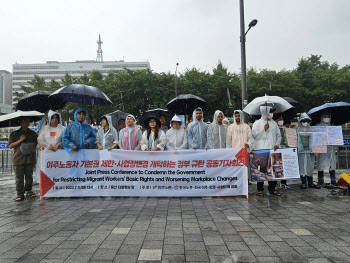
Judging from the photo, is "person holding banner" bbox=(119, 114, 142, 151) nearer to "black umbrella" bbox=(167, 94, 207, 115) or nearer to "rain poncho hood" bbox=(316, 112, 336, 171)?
"black umbrella" bbox=(167, 94, 207, 115)

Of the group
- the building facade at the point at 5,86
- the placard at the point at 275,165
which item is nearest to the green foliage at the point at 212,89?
the placard at the point at 275,165

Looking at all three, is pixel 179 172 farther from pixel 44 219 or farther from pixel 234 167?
pixel 44 219

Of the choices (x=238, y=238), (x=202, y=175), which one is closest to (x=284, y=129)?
(x=202, y=175)

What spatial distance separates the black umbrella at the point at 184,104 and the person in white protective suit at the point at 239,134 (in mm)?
2562

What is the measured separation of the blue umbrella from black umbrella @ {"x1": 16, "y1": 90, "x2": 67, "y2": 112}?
7568 mm

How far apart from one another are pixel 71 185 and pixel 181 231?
12.0 feet

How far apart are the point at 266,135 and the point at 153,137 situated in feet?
8.95

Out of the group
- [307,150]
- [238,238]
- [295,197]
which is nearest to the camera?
[238,238]

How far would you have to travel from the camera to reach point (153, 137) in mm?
7199

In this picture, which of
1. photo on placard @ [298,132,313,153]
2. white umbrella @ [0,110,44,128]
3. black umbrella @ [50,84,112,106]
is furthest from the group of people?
photo on placard @ [298,132,313,153]

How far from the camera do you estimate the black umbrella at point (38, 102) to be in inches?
332

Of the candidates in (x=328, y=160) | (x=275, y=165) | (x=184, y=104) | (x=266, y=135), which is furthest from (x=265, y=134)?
(x=184, y=104)

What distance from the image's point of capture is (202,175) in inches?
265

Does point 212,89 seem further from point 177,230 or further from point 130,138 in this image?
point 177,230
